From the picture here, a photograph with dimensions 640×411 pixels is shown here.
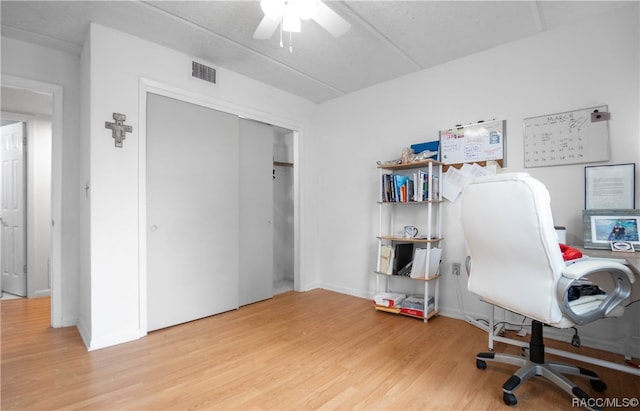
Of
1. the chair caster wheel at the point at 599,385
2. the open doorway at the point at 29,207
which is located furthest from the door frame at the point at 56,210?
the chair caster wheel at the point at 599,385

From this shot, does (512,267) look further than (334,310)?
No

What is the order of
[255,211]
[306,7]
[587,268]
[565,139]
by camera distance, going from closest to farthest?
[587,268], [306,7], [565,139], [255,211]

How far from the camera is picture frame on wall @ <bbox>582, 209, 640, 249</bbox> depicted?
6.71ft

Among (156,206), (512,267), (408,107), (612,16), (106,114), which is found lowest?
(512,267)

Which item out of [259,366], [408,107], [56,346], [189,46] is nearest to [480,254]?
[259,366]

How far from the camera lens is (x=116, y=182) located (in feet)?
8.02

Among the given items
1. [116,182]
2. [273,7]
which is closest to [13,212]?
[116,182]

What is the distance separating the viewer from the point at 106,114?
94.7 inches

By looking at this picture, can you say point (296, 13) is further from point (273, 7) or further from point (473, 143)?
point (473, 143)

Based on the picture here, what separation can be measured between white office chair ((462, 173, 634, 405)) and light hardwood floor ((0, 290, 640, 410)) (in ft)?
0.86

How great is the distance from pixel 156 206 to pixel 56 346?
51.8 inches

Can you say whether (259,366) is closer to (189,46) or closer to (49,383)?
(49,383)

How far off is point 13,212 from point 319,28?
14.9 feet

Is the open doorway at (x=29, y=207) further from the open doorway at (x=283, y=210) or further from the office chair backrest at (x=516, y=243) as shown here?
the office chair backrest at (x=516, y=243)
